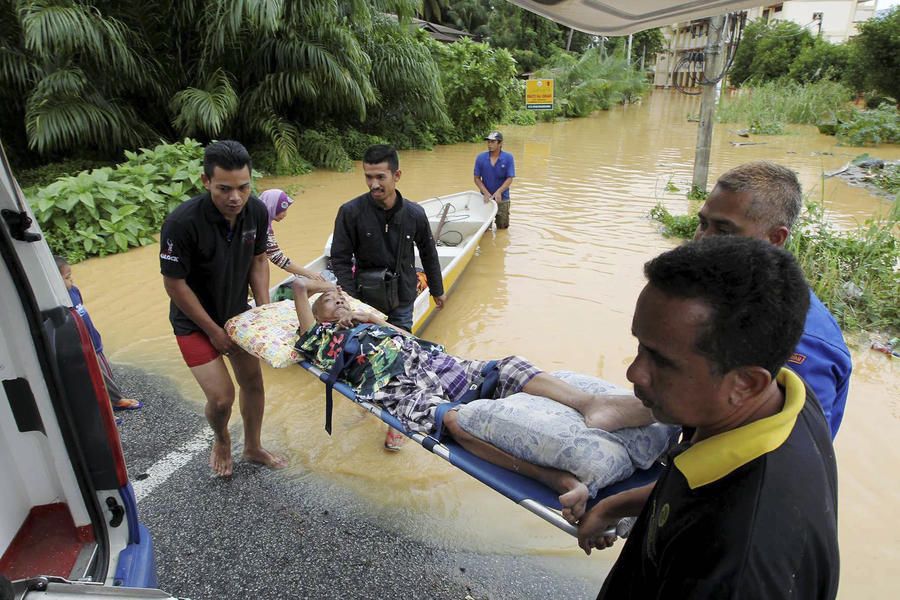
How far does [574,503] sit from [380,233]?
2.30m

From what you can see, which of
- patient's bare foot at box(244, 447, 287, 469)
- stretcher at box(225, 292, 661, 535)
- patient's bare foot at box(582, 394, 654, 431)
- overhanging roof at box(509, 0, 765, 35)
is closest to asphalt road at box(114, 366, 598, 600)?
patient's bare foot at box(244, 447, 287, 469)

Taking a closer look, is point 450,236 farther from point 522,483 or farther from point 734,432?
point 734,432

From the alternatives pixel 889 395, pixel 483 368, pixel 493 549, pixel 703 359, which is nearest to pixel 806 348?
pixel 703 359

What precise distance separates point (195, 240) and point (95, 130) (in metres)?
8.65

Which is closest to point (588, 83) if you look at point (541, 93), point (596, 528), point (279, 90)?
point (541, 93)

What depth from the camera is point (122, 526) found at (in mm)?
1811

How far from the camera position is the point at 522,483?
7.34ft

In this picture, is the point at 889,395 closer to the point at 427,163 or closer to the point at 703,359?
the point at 703,359

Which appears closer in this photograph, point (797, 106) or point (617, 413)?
point (617, 413)

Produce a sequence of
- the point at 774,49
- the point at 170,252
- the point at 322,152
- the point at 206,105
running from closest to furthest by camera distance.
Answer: the point at 170,252
the point at 206,105
the point at 322,152
the point at 774,49

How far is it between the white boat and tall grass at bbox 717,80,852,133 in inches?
653

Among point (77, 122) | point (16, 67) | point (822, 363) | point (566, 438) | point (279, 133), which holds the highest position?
point (16, 67)

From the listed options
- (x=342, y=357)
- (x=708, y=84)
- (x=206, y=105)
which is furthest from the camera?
(x=206, y=105)

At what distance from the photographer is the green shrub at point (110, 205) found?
22.0 feet
